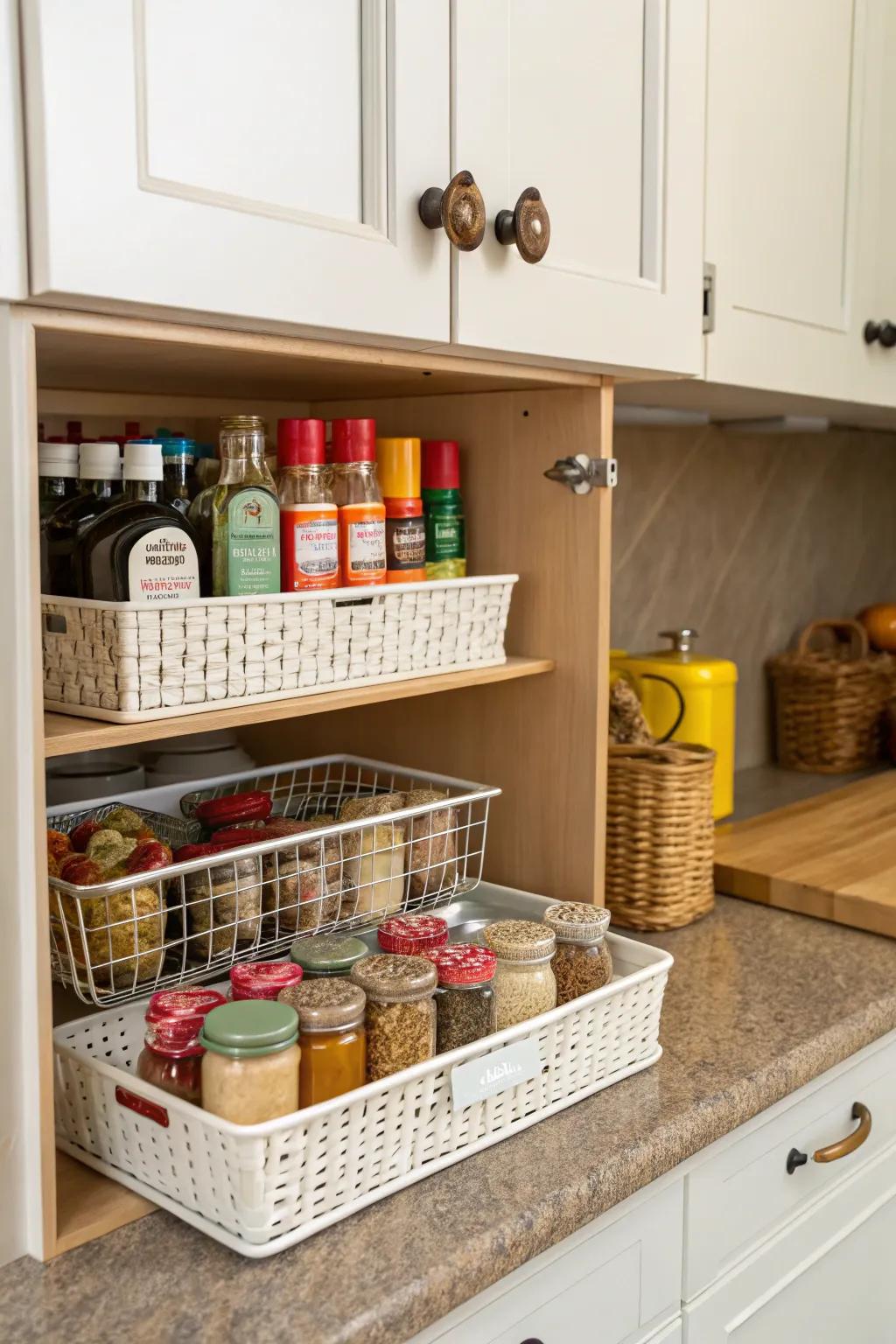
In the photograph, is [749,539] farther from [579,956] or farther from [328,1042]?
[328,1042]

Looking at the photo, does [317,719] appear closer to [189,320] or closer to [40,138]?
[189,320]

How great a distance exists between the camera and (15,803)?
2.65ft

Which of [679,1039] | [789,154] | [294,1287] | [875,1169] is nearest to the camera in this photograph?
[294,1287]

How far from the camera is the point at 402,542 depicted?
1.16m

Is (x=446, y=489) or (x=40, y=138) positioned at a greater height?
(x=40, y=138)

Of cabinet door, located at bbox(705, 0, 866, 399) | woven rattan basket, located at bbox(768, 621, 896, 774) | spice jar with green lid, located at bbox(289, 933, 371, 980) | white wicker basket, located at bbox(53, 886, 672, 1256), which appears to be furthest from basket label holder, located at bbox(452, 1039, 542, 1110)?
woven rattan basket, located at bbox(768, 621, 896, 774)

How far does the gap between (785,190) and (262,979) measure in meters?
1.10

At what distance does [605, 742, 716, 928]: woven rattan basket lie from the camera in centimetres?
149

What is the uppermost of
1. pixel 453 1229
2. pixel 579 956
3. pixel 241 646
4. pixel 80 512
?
pixel 80 512

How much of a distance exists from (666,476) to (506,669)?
1.00m

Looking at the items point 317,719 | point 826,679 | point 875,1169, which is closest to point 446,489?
point 317,719

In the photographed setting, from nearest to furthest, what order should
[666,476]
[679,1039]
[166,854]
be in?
[166,854] → [679,1039] → [666,476]

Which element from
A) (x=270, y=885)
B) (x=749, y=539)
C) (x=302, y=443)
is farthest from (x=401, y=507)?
(x=749, y=539)

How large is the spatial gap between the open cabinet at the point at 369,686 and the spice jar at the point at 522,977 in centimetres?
24
